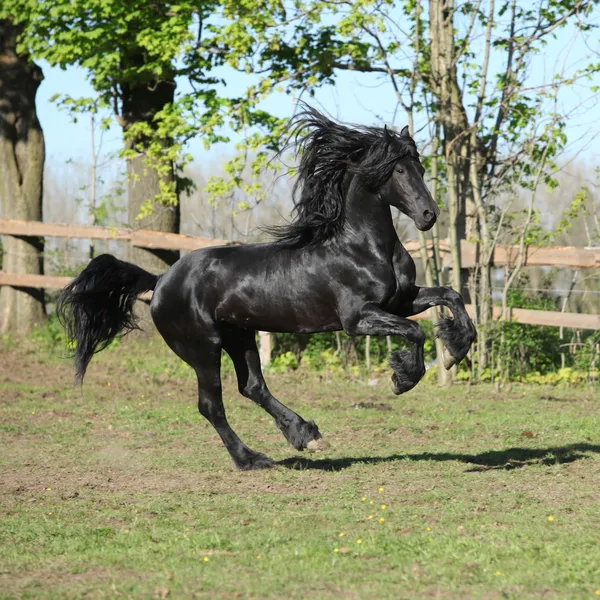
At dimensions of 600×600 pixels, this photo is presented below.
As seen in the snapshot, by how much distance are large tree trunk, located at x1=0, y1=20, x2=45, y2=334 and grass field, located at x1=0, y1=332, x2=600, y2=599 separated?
21.4 ft

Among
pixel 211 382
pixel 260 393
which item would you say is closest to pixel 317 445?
pixel 260 393

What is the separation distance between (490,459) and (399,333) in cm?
180

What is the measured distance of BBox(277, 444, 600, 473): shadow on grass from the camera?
7.12 meters

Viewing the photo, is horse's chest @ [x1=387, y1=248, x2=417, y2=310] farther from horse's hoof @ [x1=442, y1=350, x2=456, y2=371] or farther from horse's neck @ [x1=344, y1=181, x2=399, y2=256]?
horse's hoof @ [x1=442, y1=350, x2=456, y2=371]

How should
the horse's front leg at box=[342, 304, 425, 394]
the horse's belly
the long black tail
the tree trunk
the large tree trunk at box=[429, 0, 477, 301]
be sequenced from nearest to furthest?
the horse's front leg at box=[342, 304, 425, 394], the horse's belly, the long black tail, the large tree trunk at box=[429, 0, 477, 301], the tree trunk

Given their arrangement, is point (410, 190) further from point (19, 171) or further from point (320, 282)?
point (19, 171)

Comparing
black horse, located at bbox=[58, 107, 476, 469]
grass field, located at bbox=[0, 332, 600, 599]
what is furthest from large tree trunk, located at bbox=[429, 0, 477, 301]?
black horse, located at bbox=[58, 107, 476, 469]

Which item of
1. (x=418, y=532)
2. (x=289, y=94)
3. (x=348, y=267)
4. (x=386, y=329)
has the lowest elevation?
(x=418, y=532)

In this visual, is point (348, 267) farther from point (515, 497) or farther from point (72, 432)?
point (72, 432)

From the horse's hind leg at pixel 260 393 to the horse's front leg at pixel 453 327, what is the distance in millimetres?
1190

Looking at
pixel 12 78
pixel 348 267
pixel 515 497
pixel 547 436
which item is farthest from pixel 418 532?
pixel 12 78

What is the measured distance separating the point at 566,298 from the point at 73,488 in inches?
292

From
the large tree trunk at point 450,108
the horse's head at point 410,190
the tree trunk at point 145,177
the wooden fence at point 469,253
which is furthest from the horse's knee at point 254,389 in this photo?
the tree trunk at point 145,177

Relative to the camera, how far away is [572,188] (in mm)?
34719
